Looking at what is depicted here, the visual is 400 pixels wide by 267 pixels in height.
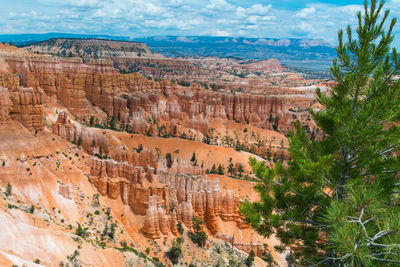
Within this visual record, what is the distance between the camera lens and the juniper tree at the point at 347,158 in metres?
8.27

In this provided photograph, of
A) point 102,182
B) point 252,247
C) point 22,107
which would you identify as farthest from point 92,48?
point 252,247

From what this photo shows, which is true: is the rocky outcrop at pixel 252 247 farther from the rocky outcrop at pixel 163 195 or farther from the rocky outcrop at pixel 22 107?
the rocky outcrop at pixel 22 107

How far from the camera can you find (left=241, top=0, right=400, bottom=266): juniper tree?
27.1 ft

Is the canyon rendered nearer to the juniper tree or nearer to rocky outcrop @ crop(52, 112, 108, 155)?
rocky outcrop @ crop(52, 112, 108, 155)

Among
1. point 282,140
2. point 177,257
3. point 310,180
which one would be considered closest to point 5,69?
point 177,257

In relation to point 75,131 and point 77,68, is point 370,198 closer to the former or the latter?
point 75,131

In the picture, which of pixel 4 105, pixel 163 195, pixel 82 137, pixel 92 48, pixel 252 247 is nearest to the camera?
pixel 4 105

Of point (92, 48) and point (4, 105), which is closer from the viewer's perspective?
point (4, 105)

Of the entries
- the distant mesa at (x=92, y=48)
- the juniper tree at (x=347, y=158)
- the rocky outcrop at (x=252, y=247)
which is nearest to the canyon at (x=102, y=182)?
the rocky outcrop at (x=252, y=247)

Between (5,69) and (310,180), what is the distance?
62.3 metres

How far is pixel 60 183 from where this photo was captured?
93.1 ft

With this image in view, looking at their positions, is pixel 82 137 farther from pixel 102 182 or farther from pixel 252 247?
pixel 252 247

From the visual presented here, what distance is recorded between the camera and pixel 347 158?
9.17 m

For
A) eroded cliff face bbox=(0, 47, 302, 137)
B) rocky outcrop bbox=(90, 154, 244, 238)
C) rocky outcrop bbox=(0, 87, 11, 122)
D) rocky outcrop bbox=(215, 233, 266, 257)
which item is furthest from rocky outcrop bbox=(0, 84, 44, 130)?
eroded cliff face bbox=(0, 47, 302, 137)
